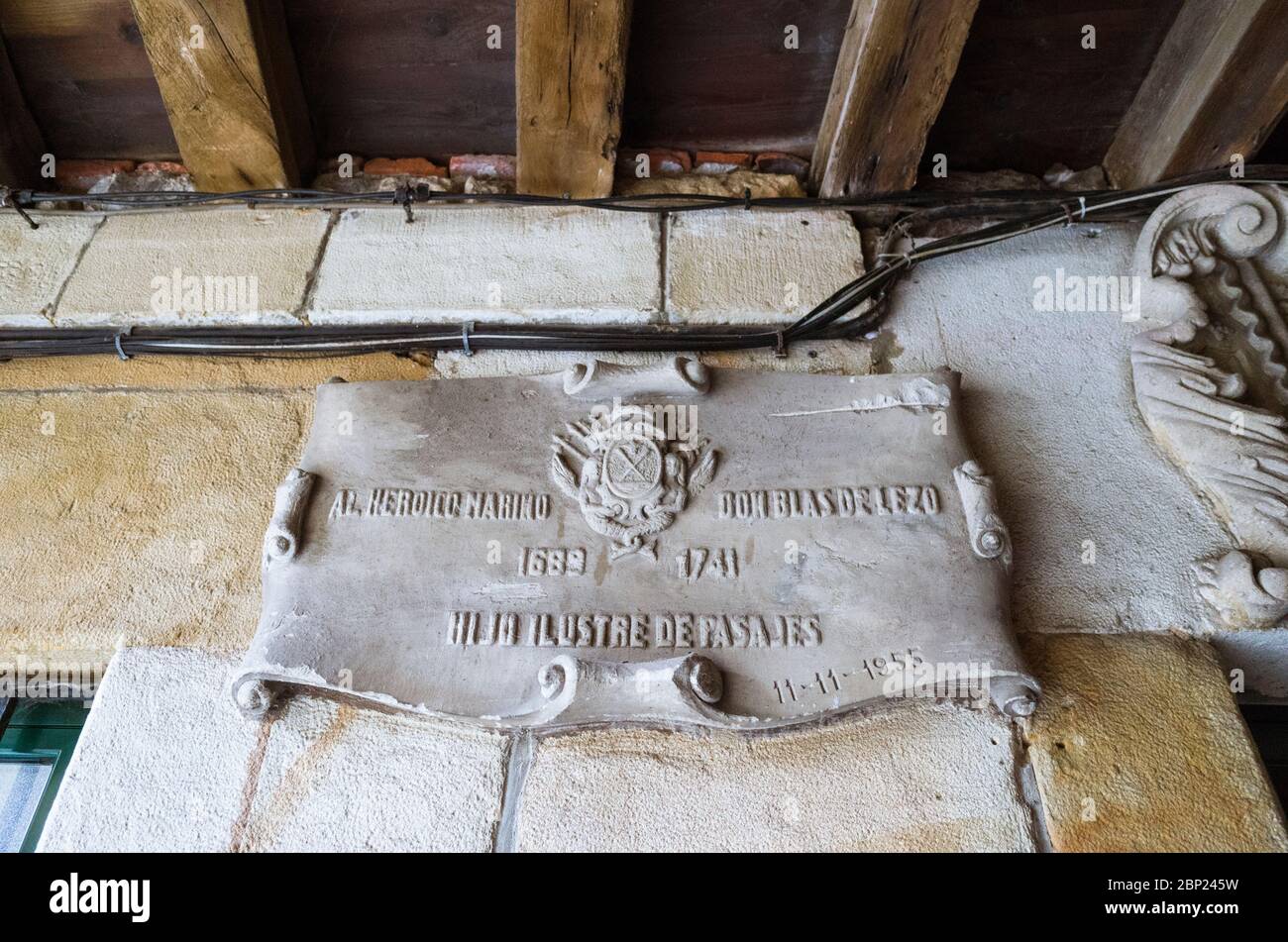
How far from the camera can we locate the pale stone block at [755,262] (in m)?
2.03

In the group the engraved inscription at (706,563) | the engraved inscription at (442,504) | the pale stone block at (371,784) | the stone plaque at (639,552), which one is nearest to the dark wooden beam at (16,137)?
the stone plaque at (639,552)

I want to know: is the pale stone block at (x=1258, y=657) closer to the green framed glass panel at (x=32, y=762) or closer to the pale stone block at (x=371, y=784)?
the pale stone block at (x=371, y=784)

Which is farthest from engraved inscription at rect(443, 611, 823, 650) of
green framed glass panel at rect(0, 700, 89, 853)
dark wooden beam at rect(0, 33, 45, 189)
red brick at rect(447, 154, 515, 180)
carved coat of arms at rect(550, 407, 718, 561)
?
dark wooden beam at rect(0, 33, 45, 189)

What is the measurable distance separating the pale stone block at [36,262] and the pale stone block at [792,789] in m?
1.83

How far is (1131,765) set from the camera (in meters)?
1.49

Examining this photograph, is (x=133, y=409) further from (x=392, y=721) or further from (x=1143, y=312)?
(x=1143, y=312)

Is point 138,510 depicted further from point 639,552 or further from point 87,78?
point 87,78

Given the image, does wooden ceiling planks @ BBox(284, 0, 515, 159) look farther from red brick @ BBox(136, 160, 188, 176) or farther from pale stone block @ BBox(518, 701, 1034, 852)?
pale stone block @ BBox(518, 701, 1034, 852)

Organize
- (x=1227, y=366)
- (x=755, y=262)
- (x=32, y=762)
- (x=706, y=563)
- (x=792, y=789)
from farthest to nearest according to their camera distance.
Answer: (x=755, y=262) → (x=1227, y=366) → (x=32, y=762) → (x=706, y=563) → (x=792, y=789)

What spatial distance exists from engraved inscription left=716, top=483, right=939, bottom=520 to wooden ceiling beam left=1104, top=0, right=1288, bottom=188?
1320mm

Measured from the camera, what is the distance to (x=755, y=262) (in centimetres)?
211

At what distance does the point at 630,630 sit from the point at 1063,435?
3.73 feet

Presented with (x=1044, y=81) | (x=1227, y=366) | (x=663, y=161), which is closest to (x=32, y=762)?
(x=663, y=161)
